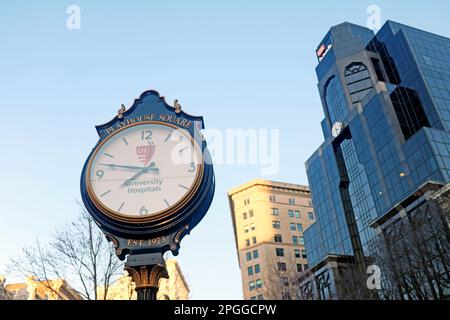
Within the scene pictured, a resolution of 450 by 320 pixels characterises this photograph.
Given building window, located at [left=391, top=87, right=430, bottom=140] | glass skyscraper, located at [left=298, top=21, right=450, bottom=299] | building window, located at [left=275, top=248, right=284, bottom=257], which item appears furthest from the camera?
building window, located at [left=275, top=248, right=284, bottom=257]

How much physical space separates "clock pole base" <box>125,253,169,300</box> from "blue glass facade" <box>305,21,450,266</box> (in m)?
35.5

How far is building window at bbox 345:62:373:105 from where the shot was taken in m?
59.9

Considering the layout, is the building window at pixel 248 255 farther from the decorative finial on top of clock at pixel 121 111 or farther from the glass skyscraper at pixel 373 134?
the decorative finial on top of clock at pixel 121 111

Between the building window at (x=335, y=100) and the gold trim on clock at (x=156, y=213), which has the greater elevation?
the building window at (x=335, y=100)

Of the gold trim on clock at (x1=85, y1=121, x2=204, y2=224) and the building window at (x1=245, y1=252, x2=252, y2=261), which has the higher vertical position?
the building window at (x1=245, y1=252, x2=252, y2=261)

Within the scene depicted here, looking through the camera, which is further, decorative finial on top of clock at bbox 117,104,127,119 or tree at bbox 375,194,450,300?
tree at bbox 375,194,450,300

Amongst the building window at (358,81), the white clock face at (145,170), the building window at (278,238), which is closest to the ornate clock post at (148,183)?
the white clock face at (145,170)

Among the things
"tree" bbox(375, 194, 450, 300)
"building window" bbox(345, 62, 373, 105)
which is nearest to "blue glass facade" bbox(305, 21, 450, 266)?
"building window" bbox(345, 62, 373, 105)

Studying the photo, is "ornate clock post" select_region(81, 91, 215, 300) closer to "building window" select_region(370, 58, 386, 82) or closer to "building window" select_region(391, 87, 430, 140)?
"building window" select_region(391, 87, 430, 140)

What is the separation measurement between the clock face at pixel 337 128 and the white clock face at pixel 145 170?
54484 mm

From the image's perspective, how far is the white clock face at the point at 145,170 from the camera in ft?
16.8

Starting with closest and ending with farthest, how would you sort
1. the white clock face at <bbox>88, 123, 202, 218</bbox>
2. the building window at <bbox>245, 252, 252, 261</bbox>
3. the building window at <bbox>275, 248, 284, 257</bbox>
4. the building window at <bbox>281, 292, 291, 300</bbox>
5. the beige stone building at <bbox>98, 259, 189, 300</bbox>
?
1. the white clock face at <bbox>88, 123, 202, 218</bbox>
2. the beige stone building at <bbox>98, 259, 189, 300</bbox>
3. the building window at <bbox>281, 292, 291, 300</bbox>
4. the building window at <bbox>275, 248, 284, 257</bbox>
5. the building window at <bbox>245, 252, 252, 261</bbox>

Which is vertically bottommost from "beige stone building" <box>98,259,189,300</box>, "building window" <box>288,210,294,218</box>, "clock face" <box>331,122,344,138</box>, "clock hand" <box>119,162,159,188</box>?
"clock hand" <box>119,162,159,188</box>

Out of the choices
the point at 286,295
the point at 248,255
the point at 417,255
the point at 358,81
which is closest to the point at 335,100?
the point at 358,81
